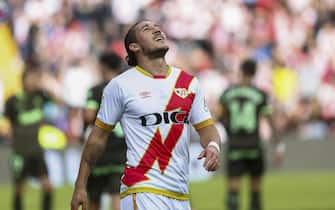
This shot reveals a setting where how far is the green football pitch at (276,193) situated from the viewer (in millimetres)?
17156

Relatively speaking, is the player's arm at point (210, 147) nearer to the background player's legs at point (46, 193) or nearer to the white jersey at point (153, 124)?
the white jersey at point (153, 124)

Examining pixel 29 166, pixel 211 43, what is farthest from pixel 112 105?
pixel 211 43

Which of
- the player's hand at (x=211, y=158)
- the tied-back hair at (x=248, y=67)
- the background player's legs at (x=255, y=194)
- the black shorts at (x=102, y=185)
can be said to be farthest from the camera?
the background player's legs at (x=255, y=194)

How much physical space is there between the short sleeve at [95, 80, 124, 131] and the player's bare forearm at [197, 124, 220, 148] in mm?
567

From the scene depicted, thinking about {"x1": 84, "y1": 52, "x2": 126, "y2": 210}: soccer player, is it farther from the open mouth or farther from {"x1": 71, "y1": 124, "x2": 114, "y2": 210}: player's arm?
the open mouth

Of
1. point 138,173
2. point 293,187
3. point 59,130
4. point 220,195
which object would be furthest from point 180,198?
point 59,130

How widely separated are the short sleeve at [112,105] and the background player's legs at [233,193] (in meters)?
7.70

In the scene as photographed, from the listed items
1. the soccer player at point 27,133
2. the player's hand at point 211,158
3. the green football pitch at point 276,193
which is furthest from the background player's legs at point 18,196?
the player's hand at point 211,158

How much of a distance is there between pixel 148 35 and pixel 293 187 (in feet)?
47.6

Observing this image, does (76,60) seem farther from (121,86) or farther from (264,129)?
(121,86)

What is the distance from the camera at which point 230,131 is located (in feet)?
47.3

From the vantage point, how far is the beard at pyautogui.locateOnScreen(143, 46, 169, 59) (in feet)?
21.8

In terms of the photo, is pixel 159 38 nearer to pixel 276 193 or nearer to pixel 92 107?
pixel 92 107

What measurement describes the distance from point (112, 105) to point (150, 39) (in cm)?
50
